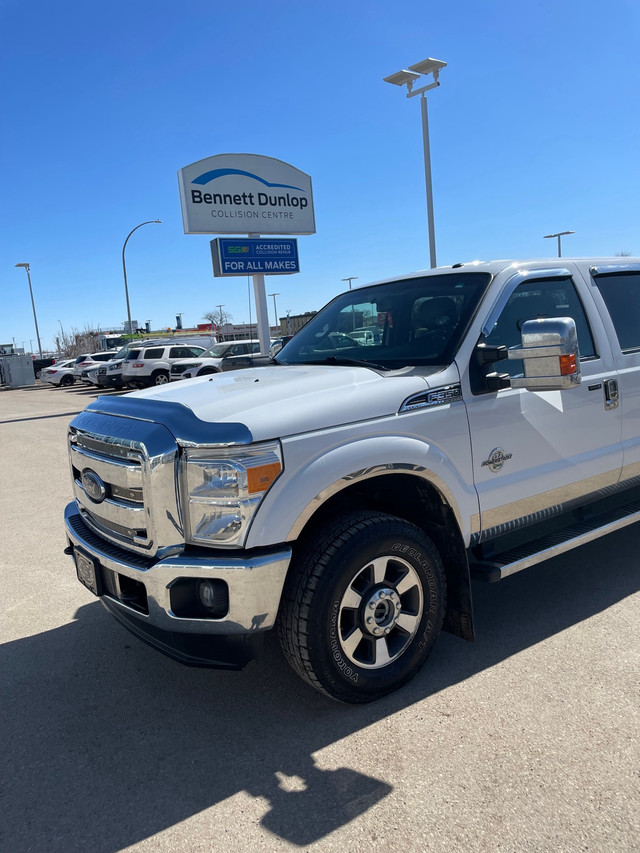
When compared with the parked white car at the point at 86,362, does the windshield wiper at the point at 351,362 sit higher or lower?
higher

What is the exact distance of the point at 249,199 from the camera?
1912 centimetres

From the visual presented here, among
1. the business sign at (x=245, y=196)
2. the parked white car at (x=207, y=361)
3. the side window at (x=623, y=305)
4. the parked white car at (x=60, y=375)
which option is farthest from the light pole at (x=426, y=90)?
the parked white car at (x=60, y=375)

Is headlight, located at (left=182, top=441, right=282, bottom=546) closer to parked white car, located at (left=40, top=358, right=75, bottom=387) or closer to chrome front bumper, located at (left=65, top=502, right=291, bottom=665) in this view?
chrome front bumper, located at (left=65, top=502, right=291, bottom=665)

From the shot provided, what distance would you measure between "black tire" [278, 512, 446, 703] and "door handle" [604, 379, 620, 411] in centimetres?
153

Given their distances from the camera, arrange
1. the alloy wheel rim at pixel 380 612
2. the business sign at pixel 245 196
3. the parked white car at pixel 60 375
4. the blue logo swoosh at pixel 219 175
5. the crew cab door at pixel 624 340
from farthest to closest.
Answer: the parked white car at pixel 60 375 < the blue logo swoosh at pixel 219 175 < the business sign at pixel 245 196 < the crew cab door at pixel 624 340 < the alloy wheel rim at pixel 380 612

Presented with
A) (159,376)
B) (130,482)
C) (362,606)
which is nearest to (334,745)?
(362,606)

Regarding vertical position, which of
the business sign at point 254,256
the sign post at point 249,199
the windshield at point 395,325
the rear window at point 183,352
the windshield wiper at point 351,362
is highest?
the sign post at point 249,199

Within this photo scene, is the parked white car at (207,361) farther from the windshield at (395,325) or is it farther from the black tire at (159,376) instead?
the windshield at (395,325)

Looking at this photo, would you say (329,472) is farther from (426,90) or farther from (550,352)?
(426,90)

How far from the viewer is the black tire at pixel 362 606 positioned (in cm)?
277

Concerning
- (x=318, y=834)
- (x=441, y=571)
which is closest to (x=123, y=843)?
(x=318, y=834)

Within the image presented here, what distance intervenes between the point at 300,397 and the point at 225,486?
56 centimetres

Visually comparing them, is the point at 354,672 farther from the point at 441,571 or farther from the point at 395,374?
the point at 395,374

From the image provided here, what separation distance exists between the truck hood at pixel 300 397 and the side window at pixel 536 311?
47cm
